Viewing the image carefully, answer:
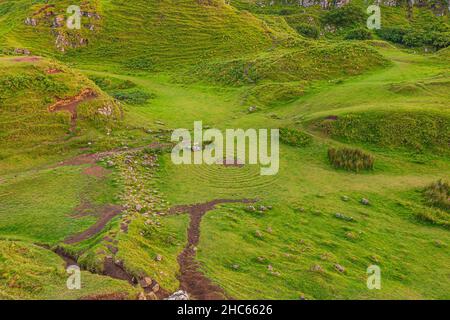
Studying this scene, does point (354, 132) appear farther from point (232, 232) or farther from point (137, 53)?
point (137, 53)

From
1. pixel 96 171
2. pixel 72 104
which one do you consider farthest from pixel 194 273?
pixel 72 104

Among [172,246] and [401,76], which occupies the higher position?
[401,76]

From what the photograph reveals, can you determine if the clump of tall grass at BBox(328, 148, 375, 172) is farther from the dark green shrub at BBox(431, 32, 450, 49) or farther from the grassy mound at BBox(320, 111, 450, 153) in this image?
the dark green shrub at BBox(431, 32, 450, 49)

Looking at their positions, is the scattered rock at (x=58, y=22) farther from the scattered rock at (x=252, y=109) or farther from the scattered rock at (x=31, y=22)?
the scattered rock at (x=252, y=109)

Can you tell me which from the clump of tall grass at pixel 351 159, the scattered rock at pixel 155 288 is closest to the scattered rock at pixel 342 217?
the clump of tall grass at pixel 351 159

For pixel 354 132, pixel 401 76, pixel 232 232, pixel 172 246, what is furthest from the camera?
pixel 401 76

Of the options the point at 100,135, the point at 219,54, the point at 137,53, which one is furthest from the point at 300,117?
the point at 137,53

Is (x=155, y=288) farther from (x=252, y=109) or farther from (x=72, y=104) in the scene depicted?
(x=252, y=109)

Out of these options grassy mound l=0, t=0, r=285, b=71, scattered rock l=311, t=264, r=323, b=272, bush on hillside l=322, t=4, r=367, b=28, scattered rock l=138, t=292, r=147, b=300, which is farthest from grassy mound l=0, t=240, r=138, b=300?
bush on hillside l=322, t=4, r=367, b=28
